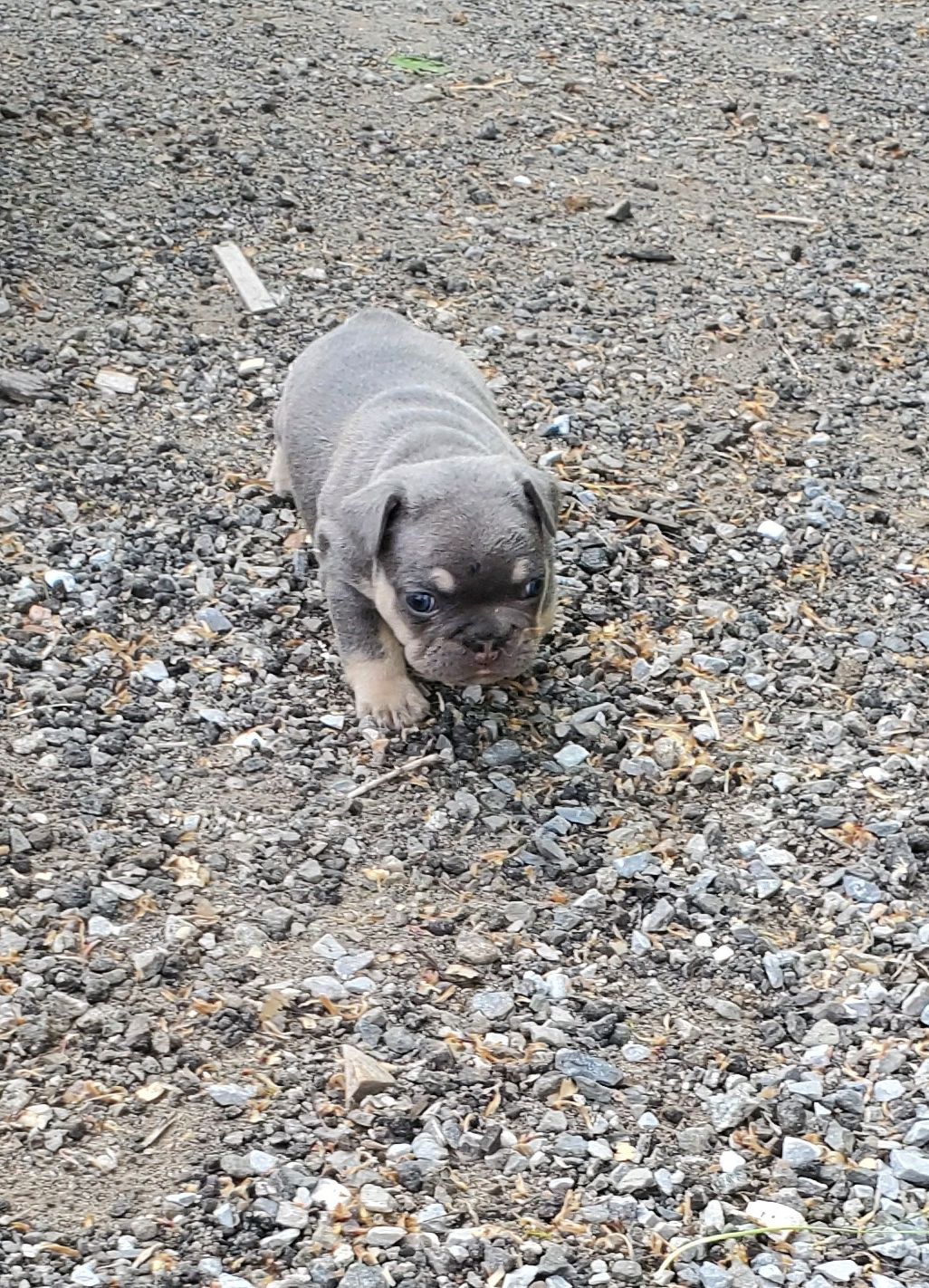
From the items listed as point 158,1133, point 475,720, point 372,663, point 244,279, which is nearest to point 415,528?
point 372,663

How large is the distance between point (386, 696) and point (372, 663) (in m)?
0.13

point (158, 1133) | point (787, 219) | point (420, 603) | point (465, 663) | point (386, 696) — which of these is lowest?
point (787, 219)

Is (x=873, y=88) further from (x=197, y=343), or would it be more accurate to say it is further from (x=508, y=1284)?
(x=508, y=1284)

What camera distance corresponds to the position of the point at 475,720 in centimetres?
611

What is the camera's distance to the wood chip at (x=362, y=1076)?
4.61 meters

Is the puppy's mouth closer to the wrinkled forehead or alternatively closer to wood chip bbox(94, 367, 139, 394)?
the wrinkled forehead

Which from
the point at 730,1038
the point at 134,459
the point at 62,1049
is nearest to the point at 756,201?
the point at 134,459

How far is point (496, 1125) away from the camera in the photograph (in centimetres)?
457

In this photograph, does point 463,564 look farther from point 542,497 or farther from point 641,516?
point 641,516

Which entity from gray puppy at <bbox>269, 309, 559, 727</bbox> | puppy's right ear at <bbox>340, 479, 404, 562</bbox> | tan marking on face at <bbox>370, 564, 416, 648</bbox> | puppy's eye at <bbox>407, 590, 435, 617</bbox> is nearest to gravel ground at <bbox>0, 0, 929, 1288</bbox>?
→ gray puppy at <bbox>269, 309, 559, 727</bbox>

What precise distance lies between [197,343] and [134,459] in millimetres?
957

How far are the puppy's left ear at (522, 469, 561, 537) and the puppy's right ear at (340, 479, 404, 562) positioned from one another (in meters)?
0.42

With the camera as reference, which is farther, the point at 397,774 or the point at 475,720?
the point at 475,720

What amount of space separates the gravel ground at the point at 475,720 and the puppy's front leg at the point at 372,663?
0.34 feet
